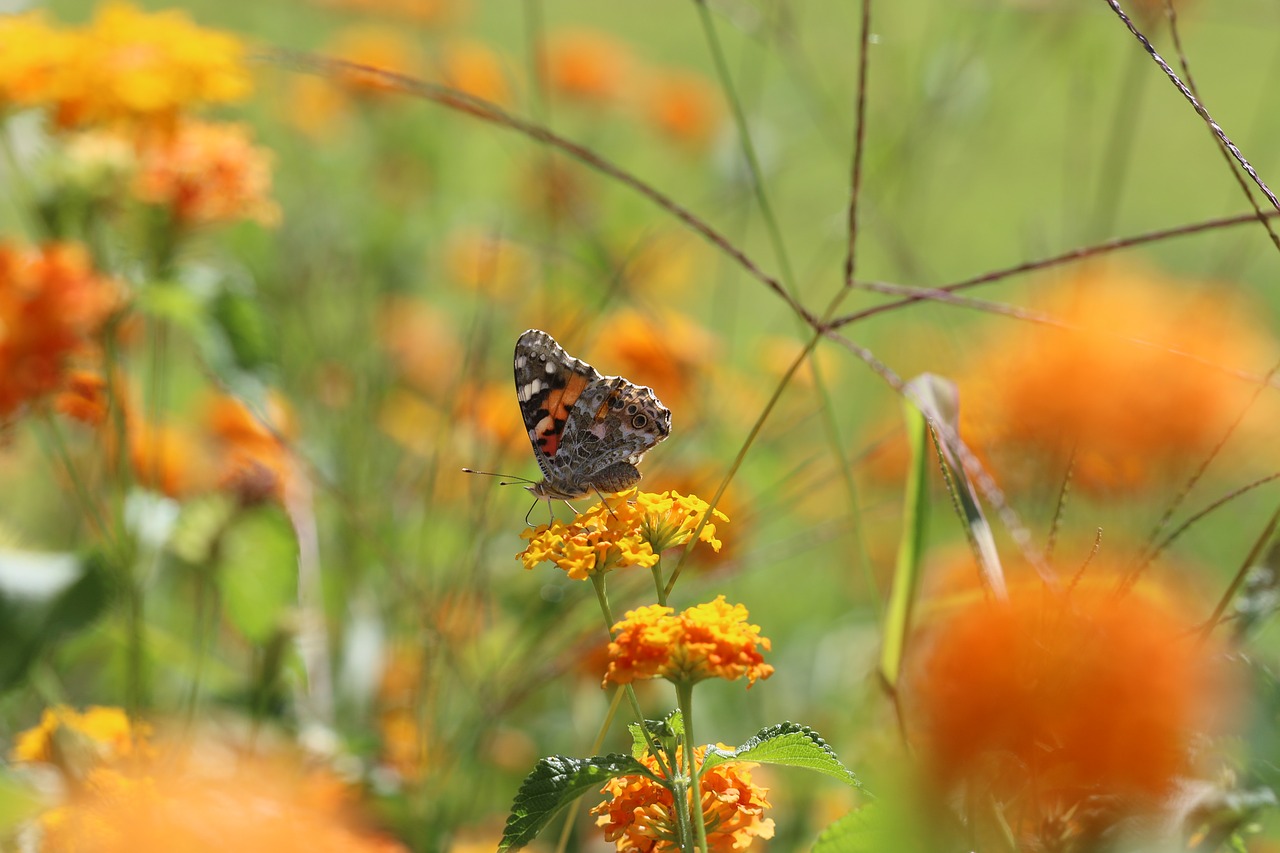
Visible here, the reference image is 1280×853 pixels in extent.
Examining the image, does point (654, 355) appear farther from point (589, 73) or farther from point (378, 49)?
point (378, 49)

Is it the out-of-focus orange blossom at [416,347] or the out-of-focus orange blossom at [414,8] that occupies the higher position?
the out-of-focus orange blossom at [414,8]

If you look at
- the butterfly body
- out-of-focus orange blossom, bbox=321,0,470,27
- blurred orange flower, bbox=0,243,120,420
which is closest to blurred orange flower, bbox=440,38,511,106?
out-of-focus orange blossom, bbox=321,0,470,27

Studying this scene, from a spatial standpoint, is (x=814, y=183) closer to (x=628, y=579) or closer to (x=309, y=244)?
(x=309, y=244)

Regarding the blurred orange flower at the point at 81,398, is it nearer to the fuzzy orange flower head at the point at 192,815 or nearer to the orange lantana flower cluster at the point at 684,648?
the fuzzy orange flower head at the point at 192,815

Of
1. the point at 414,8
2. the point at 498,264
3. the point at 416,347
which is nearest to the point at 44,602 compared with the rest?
the point at 416,347

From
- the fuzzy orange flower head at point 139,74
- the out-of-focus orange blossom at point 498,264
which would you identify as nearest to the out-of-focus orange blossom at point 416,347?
the out-of-focus orange blossom at point 498,264

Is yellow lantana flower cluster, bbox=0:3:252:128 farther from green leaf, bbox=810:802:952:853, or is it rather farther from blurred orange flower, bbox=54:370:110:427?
green leaf, bbox=810:802:952:853

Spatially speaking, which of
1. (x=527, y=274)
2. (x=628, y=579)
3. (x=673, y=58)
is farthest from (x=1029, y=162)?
(x=628, y=579)
